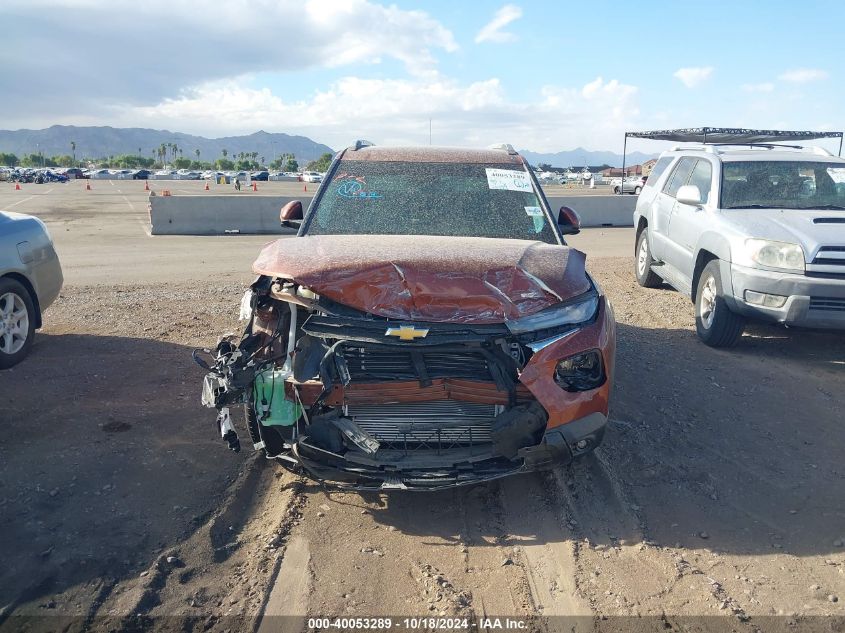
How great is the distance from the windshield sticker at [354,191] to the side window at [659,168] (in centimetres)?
592

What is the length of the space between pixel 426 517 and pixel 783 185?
5991 mm

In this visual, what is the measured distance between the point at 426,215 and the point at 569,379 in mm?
1883

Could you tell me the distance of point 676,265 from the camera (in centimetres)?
830

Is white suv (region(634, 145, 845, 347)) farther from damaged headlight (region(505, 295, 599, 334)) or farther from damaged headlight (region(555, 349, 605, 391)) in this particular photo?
damaged headlight (region(555, 349, 605, 391))

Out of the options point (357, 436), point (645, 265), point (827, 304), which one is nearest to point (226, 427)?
point (357, 436)

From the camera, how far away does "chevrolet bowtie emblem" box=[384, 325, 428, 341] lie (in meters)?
3.46

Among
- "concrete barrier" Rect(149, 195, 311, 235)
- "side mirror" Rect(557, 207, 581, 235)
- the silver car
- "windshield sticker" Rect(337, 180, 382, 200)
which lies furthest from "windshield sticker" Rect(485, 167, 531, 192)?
"concrete barrier" Rect(149, 195, 311, 235)

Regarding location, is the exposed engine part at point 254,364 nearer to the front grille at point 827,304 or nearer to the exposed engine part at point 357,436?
the exposed engine part at point 357,436


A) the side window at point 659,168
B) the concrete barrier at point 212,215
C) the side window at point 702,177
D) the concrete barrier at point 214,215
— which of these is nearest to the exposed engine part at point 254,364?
the side window at point 702,177

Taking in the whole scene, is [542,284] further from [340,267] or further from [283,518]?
[283,518]

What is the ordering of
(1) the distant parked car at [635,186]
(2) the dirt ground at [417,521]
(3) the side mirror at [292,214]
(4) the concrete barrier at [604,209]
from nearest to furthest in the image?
(2) the dirt ground at [417,521]
(3) the side mirror at [292,214]
(1) the distant parked car at [635,186]
(4) the concrete barrier at [604,209]

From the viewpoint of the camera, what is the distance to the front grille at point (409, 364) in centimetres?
361

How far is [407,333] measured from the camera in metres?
3.47

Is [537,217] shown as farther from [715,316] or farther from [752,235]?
[715,316]
